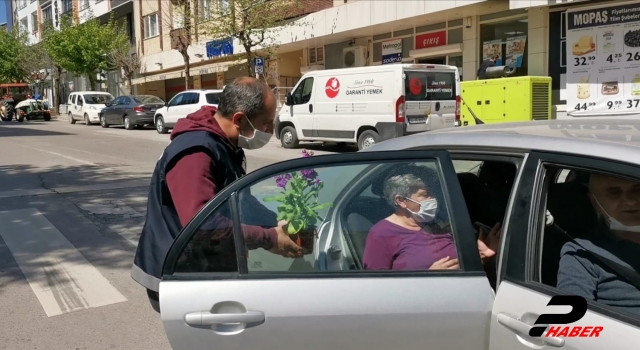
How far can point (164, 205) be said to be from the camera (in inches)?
105

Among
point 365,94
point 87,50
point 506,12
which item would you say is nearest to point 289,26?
point 506,12

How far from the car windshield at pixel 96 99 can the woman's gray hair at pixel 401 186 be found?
102ft

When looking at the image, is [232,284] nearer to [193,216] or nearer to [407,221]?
[193,216]

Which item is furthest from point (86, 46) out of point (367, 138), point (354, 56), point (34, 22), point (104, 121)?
point (34, 22)

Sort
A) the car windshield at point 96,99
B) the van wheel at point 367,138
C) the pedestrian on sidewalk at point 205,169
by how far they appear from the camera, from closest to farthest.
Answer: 1. the pedestrian on sidewalk at point 205,169
2. the van wheel at point 367,138
3. the car windshield at point 96,99

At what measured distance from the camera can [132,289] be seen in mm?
5141

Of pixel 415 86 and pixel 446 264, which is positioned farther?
pixel 415 86

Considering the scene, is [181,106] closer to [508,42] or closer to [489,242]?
[508,42]

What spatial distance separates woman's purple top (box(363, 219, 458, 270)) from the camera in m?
2.21

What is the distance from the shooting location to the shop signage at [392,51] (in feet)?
74.6

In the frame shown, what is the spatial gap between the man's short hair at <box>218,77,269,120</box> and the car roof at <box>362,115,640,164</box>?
0.64 meters

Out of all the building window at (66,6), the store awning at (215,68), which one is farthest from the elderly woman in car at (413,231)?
the building window at (66,6)

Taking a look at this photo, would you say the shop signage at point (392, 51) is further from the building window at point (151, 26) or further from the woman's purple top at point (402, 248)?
the woman's purple top at point (402, 248)

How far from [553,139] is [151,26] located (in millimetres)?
40179
